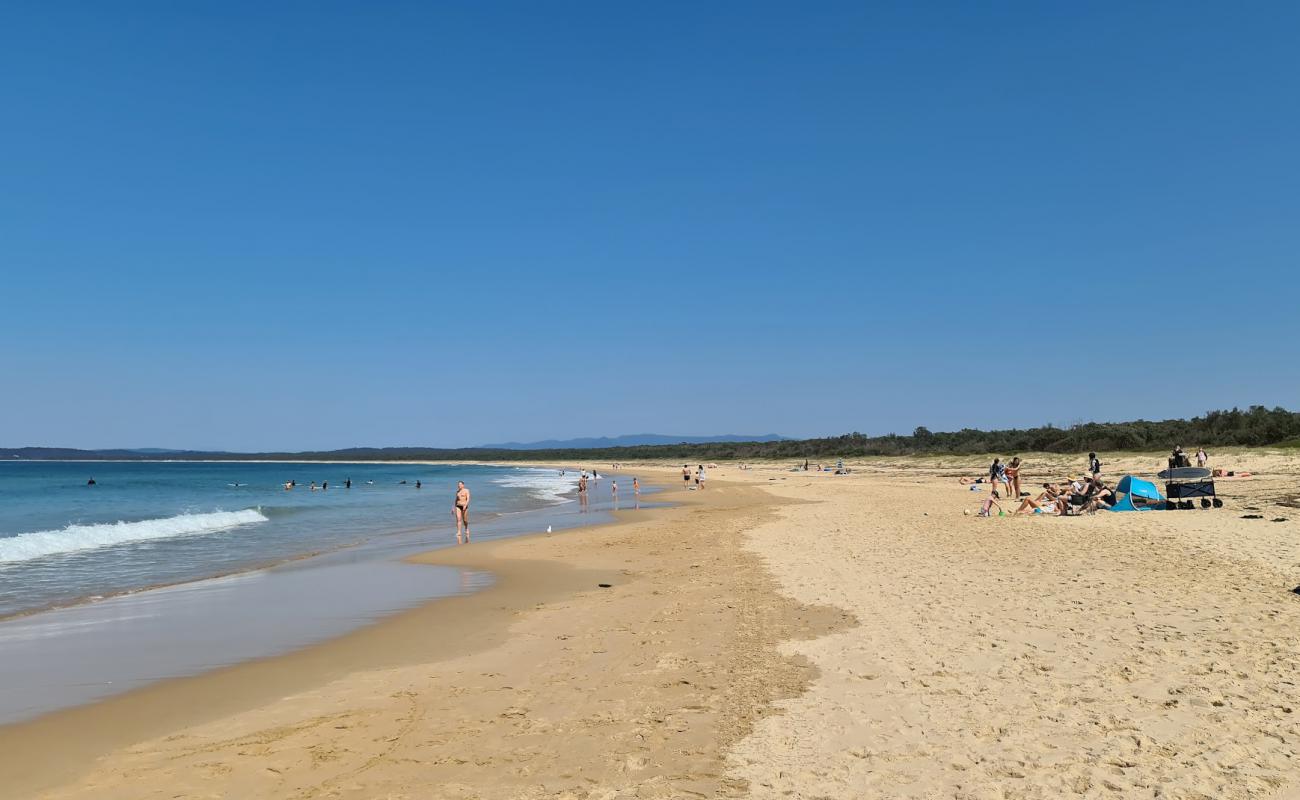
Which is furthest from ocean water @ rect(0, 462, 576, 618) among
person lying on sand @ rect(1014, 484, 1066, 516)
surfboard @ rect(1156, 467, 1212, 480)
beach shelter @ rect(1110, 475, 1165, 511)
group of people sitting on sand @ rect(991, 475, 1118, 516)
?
surfboard @ rect(1156, 467, 1212, 480)

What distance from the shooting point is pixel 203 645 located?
33.2 ft

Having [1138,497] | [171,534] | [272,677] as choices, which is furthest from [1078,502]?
[171,534]

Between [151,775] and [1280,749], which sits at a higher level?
[1280,749]

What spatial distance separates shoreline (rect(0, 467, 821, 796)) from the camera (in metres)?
6.34

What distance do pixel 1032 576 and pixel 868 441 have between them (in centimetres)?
9814

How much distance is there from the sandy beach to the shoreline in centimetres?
4

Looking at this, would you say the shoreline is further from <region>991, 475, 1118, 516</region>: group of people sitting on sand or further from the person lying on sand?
<region>991, 475, 1118, 516</region>: group of people sitting on sand

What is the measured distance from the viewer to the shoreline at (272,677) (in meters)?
6.34

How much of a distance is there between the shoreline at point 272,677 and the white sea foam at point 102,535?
14659 millimetres

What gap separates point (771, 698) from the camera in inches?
271

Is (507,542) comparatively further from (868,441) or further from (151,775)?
(868,441)

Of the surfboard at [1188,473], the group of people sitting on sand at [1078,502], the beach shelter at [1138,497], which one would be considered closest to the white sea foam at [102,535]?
the group of people sitting on sand at [1078,502]

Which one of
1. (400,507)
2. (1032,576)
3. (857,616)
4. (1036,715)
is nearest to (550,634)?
(857,616)

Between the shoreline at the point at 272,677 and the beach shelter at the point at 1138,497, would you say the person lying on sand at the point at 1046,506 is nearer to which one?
the beach shelter at the point at 1138,497
